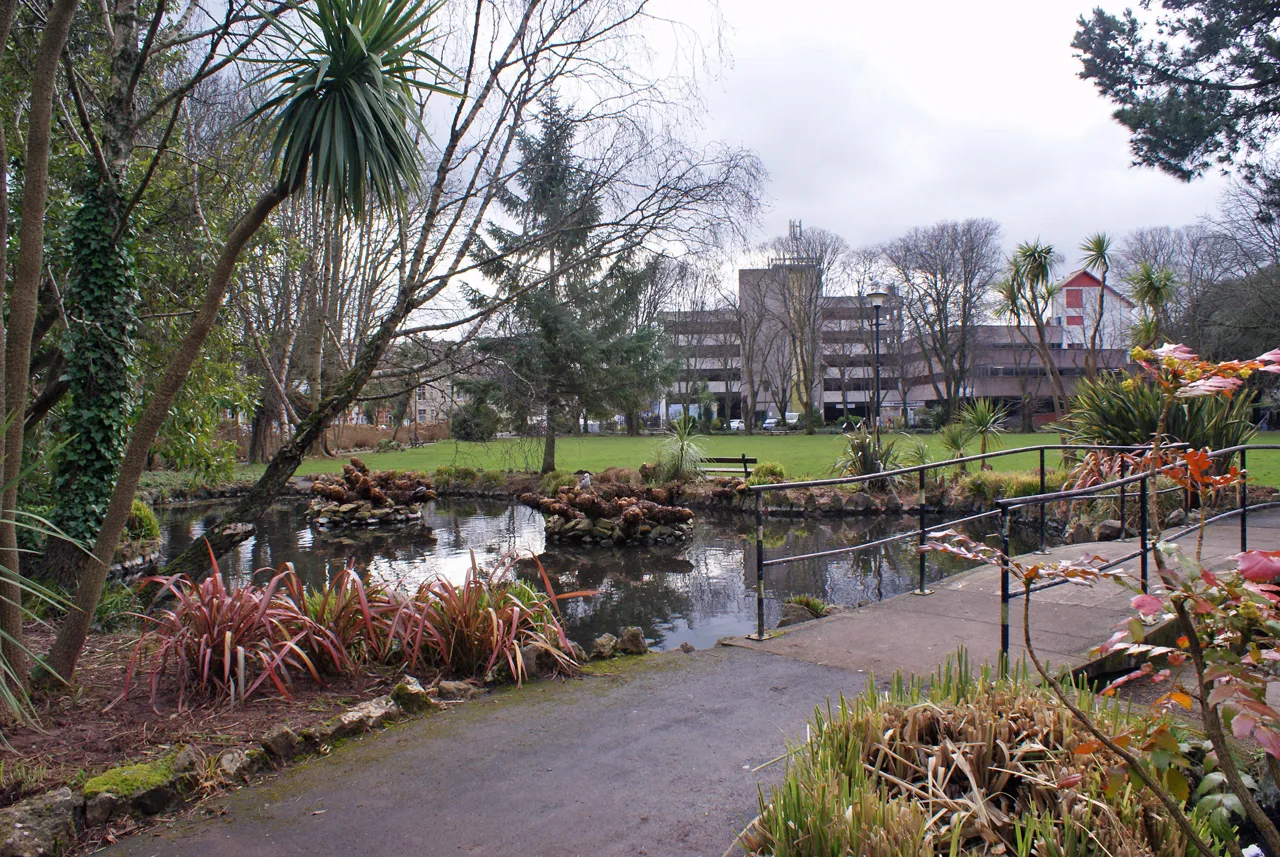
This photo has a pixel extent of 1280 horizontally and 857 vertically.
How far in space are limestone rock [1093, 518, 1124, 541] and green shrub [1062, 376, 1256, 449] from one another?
1.63 metres

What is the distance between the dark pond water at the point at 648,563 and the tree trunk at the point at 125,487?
7.14ft

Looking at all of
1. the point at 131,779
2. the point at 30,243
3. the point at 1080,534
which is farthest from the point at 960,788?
the point at 1080,534

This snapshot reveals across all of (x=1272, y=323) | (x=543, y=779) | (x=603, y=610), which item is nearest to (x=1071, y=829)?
(x=543, y=779)

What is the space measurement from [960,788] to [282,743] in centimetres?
274

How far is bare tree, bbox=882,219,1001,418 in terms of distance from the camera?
4622 centimetres

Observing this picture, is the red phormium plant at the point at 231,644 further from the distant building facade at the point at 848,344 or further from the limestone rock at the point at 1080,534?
the distant building facade at the point at 848,344

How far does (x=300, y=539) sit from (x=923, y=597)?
12.9 m

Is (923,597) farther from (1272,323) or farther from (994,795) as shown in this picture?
(1272,323)

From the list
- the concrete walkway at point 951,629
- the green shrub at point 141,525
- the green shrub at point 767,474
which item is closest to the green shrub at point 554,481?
the green shrub at point 767,474

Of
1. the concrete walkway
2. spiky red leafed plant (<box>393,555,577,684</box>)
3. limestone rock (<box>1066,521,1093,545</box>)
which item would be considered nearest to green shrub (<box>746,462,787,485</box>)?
limestone rock (<box>1066,521,1093,545</box>)

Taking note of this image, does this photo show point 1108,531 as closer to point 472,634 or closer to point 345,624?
point 472,634

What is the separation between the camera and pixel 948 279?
47344 millimetres

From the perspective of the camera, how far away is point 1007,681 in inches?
124

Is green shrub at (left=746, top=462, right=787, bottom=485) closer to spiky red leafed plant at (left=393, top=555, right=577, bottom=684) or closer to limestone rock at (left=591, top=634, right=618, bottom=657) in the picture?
limestone rock at (left=591, top=634, right=618, bottom=657)
